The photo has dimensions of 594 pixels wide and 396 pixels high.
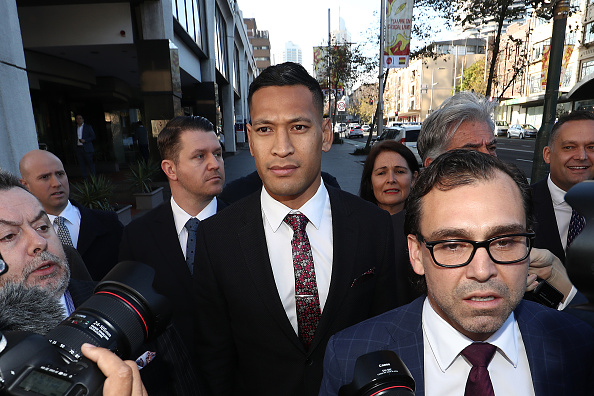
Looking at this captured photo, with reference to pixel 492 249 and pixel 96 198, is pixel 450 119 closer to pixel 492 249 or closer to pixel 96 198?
pixel 492 249

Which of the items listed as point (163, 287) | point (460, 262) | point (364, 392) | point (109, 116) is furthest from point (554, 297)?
point (109, 116)

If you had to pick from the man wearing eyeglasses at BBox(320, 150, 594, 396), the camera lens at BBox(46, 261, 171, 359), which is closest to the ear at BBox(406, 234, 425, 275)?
the man wearing eyeglasses at BBox(320, 150, 594, 396)

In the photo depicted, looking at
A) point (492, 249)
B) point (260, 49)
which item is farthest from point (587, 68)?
A: point (260, 49)

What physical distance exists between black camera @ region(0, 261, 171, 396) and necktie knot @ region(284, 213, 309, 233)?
0.68 metres

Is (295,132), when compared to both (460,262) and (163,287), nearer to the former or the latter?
(460,262)

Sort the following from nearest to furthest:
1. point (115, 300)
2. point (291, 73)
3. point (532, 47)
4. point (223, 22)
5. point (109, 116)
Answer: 1. point (115, 300)
2. point (291, 73)
3. point (109, 116)
4. point (223, 22)
5. point (532, 47)

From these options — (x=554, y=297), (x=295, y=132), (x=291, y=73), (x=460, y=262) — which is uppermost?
(x=291, y=73)

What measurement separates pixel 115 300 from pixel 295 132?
0.95 metres

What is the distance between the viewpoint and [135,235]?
7.58ft

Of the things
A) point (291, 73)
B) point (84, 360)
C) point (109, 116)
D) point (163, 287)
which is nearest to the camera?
point (84, 360)

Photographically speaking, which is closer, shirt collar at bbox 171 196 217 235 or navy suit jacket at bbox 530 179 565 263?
navy suit jacket at bbox 530 179 565 263

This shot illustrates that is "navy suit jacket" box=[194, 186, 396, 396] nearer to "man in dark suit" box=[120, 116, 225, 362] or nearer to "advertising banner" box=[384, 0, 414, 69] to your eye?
"man in dark suit" box=[120, 116, 225, 362]

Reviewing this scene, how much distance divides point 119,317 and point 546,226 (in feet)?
7.94

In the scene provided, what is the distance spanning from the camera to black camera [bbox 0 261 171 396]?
86 cm
